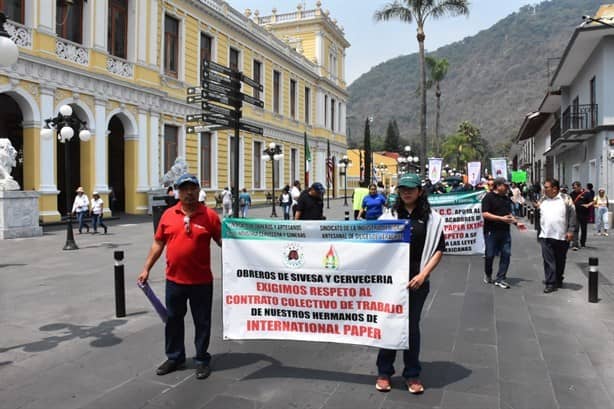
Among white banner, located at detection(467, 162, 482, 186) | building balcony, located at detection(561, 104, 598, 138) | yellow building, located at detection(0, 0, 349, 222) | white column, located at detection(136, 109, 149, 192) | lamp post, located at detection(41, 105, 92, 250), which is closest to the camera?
lamp post, located at detection(41, 105, 92, 250)

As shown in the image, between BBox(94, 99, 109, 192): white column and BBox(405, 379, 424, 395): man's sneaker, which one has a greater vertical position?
BBox(94, 99, 109, 192): white column

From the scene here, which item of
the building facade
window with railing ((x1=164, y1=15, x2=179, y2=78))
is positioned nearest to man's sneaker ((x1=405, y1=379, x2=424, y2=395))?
the building facade

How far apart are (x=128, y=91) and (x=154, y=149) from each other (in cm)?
316

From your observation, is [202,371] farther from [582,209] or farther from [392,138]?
[392,138]

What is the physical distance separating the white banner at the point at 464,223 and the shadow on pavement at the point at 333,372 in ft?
16.4

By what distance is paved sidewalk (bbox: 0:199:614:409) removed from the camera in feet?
13.3

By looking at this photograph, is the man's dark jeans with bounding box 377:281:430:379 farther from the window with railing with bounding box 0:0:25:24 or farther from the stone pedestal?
the window with railing with bounding box 0:0:25:24

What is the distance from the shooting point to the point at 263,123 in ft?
120

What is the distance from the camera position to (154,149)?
24891 millimetres

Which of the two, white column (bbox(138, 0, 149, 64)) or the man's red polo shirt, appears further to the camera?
white column (bbox(138, 0, 149, 64))

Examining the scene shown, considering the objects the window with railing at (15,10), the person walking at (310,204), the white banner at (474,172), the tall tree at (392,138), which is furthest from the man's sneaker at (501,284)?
the tall tree at (392,138)

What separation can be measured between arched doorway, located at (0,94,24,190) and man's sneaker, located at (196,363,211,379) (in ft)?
68.8

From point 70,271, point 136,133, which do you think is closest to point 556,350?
point 70,271

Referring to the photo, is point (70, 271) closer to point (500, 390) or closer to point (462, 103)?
point (500, 390)
